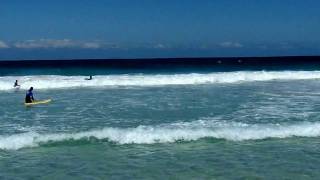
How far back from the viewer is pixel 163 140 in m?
14.1

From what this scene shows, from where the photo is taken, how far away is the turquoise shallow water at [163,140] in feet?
36.2

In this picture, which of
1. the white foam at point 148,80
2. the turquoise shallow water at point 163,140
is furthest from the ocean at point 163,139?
the white foam at point 148,80

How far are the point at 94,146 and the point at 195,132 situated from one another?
10.0 feet

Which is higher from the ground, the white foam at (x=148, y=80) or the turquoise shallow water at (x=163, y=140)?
the white foam at (x=148, y=80)

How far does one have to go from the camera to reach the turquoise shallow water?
11.0 metres

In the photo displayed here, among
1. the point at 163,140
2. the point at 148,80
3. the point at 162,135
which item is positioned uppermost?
the point at 148,80

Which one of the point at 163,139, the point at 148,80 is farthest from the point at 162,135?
the point at 148,80

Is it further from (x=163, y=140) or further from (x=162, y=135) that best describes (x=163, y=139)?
(x=162, y=135)

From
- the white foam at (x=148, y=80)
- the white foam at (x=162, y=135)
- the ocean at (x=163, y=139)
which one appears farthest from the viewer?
the white foam at (x=148, y=80)

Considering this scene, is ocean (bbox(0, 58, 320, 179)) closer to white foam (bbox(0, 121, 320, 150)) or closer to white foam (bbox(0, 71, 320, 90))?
white foam (bbox(0, 121, 320, 150))

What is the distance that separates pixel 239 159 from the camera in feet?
38.9

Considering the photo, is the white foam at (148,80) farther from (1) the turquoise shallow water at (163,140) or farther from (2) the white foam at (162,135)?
(2) the white foam at (162,135)

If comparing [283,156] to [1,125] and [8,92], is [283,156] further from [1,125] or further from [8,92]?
[8,92]

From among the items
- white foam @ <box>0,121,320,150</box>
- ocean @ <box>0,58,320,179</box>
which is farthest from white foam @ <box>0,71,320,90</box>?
white foam @ <box>0,121,320,150</box>
